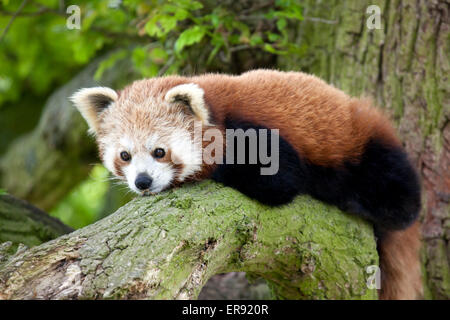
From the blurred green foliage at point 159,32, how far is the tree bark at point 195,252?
→ 138 cm

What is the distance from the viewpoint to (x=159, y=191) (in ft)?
11.9

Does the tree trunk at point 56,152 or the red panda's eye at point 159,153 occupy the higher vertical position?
the red panda's eye at point 159,153

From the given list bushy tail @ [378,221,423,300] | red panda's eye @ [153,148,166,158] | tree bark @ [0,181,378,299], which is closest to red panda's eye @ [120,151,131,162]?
red panda's eye @ [153,148,166,158]

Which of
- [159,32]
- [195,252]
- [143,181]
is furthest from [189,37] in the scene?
[195,252]

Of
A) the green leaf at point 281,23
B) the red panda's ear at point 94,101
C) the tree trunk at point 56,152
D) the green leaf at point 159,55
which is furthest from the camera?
the tree trunk at point 56,152

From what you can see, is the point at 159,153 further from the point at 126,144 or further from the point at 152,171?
the point at 126,144

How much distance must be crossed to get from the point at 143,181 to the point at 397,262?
94.1 inches

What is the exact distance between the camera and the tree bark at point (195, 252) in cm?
269

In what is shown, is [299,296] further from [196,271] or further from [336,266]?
[196,271]

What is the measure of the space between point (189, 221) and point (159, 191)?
0.61 metres

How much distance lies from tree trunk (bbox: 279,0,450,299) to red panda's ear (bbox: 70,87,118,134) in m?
2.61

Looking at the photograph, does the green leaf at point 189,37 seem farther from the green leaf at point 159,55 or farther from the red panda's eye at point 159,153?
the red panda's eye at point 159,153

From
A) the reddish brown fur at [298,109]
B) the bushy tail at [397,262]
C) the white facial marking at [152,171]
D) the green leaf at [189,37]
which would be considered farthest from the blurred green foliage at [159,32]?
the bushy tail at [397,262]
